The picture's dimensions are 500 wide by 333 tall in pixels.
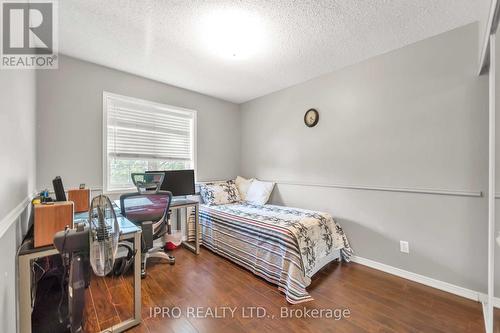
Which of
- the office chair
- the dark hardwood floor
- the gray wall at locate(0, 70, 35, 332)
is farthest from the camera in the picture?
the office chair

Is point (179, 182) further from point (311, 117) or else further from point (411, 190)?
point (411, 190)

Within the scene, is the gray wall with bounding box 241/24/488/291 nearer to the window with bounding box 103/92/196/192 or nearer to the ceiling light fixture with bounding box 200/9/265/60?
the ceiling light fixture with bounding box 200/9/265/60

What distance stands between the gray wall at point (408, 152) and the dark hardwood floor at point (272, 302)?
0.36 meters

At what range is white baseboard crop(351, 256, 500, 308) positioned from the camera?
1859 millimetres

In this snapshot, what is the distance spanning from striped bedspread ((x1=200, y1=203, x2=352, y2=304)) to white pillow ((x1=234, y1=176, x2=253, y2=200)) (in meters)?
0.70

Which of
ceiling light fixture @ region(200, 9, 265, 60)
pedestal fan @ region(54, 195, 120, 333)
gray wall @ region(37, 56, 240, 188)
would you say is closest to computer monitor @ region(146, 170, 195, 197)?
gray wall @ region(37, 56, 240, 188)

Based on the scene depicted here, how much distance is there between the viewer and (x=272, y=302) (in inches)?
73.4

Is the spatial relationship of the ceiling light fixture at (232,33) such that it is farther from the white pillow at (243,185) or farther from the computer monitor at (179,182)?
the white pillow at (243,185)

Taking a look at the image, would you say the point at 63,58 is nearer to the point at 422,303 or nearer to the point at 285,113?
the point at 285,113

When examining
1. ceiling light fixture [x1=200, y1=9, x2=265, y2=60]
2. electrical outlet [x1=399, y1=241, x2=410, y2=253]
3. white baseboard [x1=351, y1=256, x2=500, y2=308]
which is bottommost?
white baseboard [x1=351, y1=256, x2=500, y2=308]

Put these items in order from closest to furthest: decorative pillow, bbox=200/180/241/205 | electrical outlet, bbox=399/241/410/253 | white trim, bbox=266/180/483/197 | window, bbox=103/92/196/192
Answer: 1. white trim, bbox=266/180/483/197
2. electrical outlet, bbox=399/241/410/253
3. window, bbox=103/92/196/192
4. decorative pillow, bbox=200/180/241/205

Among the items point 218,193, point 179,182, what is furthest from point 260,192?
point 179,182

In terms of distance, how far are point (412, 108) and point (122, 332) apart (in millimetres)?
3234

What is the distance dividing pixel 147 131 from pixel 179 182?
88 centimetres
